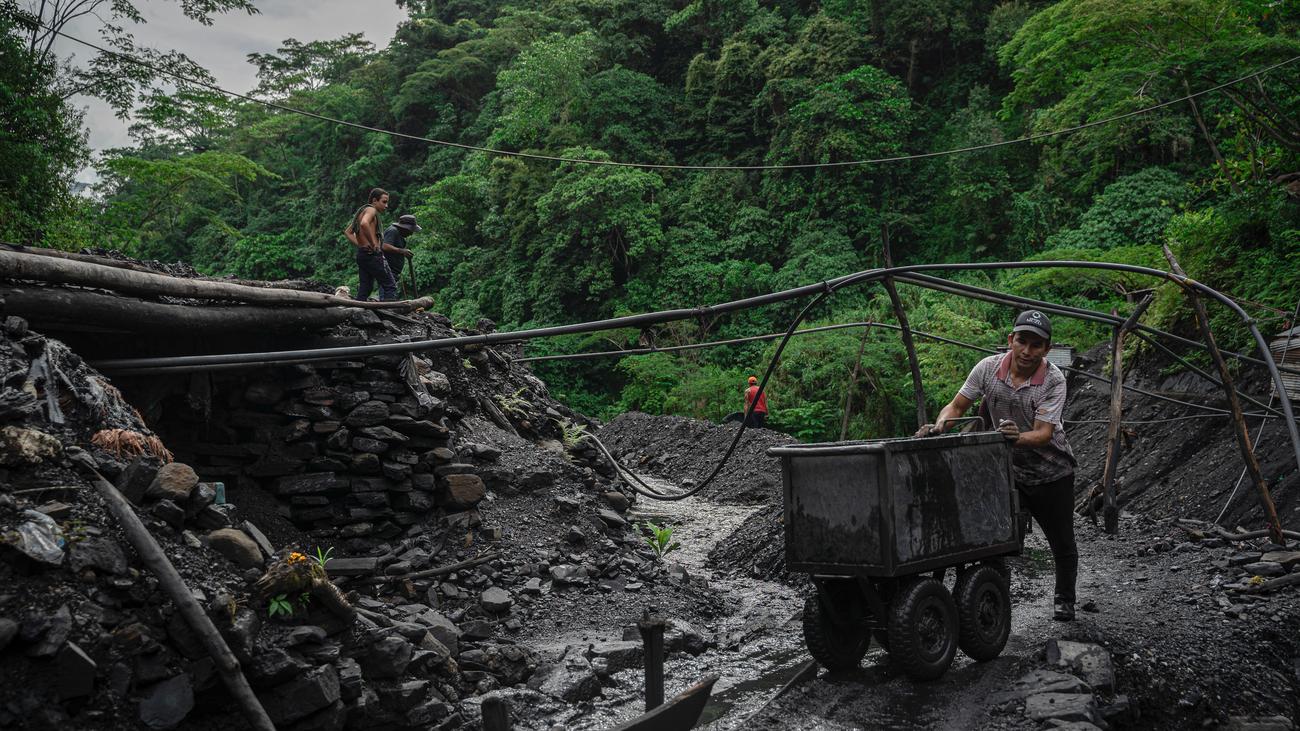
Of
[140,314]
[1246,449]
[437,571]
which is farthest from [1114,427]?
[140,314]

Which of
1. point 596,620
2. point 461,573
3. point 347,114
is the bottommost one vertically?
point 596,620

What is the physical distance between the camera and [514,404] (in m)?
10.6

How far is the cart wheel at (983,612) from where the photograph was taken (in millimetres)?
5246

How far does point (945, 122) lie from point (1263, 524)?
21.8 meters

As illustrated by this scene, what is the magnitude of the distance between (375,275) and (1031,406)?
737 centimetres

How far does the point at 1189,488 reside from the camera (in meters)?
9.95

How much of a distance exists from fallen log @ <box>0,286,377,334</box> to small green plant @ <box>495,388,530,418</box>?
10.1 feet

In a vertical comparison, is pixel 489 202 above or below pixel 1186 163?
above

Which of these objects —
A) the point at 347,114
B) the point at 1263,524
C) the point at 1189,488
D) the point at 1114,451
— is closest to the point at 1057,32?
the point at 1189,488

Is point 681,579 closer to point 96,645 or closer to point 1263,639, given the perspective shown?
point 1263,639

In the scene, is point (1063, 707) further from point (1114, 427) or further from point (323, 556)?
point (323, 556)

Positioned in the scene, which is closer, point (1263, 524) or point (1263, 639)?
point (1263, 639)

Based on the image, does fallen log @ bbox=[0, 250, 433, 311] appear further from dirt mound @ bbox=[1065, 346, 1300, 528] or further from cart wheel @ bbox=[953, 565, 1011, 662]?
dirt mound @ bbox=[1065, 346, 1300, 528]

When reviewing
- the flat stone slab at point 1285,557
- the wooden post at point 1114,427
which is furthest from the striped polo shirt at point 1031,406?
the flat stone slab at point 1285,557
